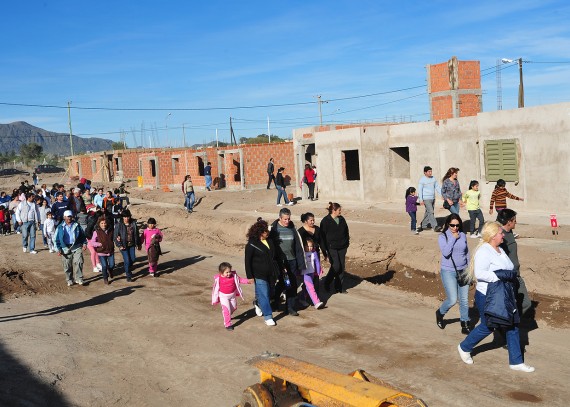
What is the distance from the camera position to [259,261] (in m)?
10.0

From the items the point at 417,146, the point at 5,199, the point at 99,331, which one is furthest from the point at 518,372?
the point at 5,199

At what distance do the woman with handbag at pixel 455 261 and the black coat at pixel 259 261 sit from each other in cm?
261

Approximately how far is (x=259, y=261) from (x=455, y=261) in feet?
9.71

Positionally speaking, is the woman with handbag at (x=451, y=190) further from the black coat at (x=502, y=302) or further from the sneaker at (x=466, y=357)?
the black coat at (x=502, y=302)

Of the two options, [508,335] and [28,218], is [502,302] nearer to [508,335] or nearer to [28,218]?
[508,335]

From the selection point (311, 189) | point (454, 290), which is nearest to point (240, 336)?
point (454, 290)

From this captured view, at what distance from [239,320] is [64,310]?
11.7 ft

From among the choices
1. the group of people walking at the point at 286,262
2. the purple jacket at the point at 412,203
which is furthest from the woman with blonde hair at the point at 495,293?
the purple jacket at the point at 412,203

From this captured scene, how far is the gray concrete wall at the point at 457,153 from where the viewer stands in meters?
18.0

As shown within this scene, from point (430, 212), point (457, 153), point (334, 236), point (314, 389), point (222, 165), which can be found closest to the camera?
point (314, 389)

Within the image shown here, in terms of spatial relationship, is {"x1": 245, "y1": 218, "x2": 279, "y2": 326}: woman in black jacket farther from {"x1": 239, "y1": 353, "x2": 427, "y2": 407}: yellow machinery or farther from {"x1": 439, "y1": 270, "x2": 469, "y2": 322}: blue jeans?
{"x1": 239, "y1": 353, "x2": 427, "y2": 407}: yellow machinery

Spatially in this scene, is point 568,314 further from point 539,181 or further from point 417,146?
point 417,146

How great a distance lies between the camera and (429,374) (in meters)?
7.71

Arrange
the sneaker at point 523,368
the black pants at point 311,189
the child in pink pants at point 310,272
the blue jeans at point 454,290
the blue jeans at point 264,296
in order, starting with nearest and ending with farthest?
the sneaker at point 523,368 < the blue jeans at point 454,290 < the blue jeans at point 264,296 < the child in pink pants at point 310,272 < the black pants at point 311,189
